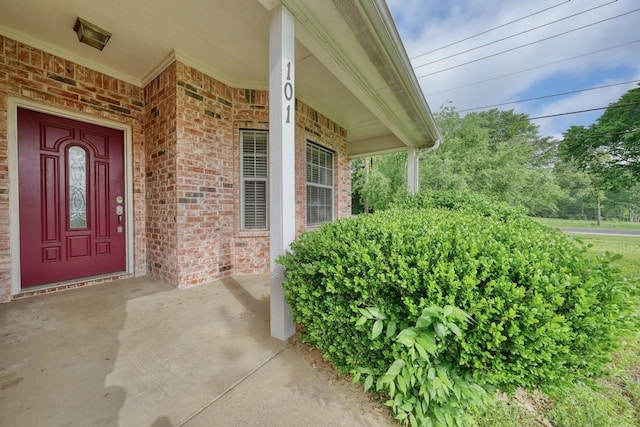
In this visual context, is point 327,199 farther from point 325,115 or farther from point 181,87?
point 181,87

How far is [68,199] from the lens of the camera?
3088 mm

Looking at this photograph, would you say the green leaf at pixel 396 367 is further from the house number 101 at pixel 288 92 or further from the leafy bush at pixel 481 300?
the house number 101 at pixel 288 92

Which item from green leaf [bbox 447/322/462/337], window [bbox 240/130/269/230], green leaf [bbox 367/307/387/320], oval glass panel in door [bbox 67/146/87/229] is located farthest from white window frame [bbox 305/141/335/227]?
green leaf [bbox 447/322/462/337]

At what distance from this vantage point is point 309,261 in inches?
67.6

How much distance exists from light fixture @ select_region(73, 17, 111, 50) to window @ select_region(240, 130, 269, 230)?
5.97 ft

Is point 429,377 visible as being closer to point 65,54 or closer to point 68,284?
point 68,284

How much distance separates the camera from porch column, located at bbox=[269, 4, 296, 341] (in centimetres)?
188

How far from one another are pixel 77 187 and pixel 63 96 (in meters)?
1.13

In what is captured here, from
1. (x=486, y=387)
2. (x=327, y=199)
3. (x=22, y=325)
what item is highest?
(x=327, y=199)

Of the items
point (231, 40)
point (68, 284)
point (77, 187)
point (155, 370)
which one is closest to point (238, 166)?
point (231, 40)

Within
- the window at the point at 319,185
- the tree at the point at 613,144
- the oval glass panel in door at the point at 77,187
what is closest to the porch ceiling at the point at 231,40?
the oval glass panel in door at the point at 77,187

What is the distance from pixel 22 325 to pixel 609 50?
16.7 meters

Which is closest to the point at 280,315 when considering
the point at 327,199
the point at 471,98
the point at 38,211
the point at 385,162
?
the point at 38,211

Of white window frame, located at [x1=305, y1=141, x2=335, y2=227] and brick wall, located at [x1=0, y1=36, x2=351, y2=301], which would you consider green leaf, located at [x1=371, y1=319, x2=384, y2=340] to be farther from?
white window frame, located at [x1=305, y1=141, x2=335, y2=227]
